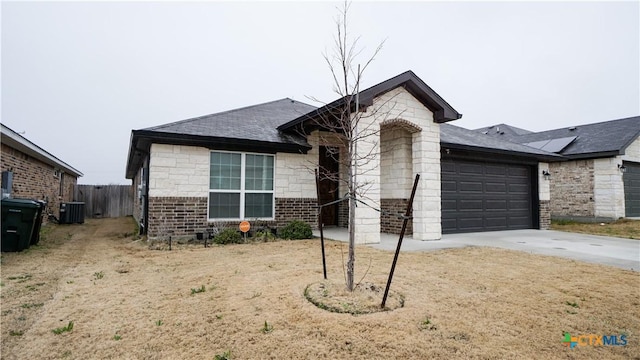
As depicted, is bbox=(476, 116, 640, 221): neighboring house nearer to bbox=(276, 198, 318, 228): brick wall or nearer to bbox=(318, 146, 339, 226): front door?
bbox=(318, 146, 339, 226): front door

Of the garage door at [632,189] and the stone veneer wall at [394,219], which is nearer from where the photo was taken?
the stone veneer wall at [394,219]

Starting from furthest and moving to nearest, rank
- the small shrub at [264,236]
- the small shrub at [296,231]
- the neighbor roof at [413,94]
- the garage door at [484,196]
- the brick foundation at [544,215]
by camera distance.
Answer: the brick foundation at [544,215], the garage door at [484,196], the small shrub at [296,231], the small shrub at [264,236], the neighbor roof at [413,94]

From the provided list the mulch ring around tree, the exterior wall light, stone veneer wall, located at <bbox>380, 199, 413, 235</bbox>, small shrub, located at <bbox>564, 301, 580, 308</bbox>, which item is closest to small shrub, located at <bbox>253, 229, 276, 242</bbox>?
stone veneer wall, located at <bbox>380, 199, 413, 235</bbox>

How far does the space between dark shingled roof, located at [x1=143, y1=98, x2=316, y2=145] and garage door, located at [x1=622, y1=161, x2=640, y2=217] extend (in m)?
15.5

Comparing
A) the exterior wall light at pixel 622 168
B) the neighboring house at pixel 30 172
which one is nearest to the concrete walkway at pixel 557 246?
the exterior wall light at pixel 622 168

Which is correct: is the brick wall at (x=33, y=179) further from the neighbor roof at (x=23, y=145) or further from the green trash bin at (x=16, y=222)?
the green trash bin at (x=16, y=222)

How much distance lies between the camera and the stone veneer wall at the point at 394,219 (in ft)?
29.5

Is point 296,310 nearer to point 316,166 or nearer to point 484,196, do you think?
point 316,166

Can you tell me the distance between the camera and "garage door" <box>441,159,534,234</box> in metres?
9.77

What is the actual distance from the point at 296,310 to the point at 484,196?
943 cm

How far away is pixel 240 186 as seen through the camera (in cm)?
866

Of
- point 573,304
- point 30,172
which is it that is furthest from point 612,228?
point 30,172

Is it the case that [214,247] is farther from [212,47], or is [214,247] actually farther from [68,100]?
[68,100]

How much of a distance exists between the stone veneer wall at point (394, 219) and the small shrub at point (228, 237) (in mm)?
4403
